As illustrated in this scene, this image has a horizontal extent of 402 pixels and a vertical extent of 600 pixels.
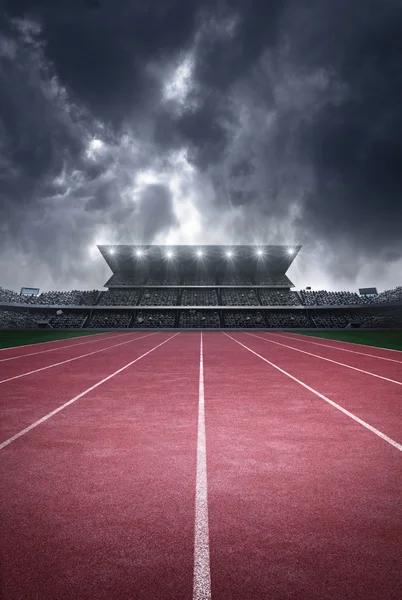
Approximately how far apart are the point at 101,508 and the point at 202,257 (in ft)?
165

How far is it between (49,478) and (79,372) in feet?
22.6

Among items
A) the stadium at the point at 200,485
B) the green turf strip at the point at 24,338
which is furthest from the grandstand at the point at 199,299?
the stadium at the point at 200,485

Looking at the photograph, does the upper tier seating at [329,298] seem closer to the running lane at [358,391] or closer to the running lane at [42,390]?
the running lane at [358,391]

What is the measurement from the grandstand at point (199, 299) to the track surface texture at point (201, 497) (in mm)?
37747

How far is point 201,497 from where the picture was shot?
123 inches

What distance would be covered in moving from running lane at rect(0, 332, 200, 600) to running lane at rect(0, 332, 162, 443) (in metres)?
0.53

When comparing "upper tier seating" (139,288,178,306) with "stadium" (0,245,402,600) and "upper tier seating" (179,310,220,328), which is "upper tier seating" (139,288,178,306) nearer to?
"upper tier seating" (179,310,220,328)

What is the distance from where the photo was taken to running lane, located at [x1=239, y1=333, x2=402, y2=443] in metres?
5.40

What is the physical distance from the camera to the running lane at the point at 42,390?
5508mm

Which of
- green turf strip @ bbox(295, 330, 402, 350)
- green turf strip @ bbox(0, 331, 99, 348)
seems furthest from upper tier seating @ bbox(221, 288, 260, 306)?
green turf strip @ bbox(0, 331, 99, 348)

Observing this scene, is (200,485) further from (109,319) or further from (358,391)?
(109,319)

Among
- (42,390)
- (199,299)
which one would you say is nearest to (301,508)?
(42,390)

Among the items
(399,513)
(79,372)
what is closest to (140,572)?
(399,513)

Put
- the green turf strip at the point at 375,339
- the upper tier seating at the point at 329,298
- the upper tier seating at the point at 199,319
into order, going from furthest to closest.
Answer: the upper tier seating at the point at 329,298
the upper tier seating at the point at 199,319
the green turf strip at the point at 375,339
